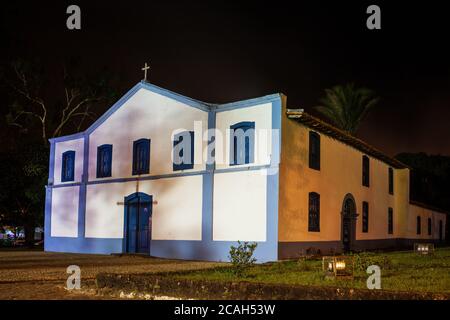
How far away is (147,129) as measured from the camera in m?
22.7

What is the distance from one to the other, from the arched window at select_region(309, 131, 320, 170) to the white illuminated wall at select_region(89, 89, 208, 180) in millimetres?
4004

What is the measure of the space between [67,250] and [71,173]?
11.8 feet

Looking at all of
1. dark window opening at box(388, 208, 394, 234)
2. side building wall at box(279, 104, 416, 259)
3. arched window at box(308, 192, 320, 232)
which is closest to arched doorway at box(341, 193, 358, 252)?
side building wall at box(279, 104, 416, 259)

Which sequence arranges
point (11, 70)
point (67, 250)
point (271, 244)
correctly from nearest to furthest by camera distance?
1. point (271, 244)
2. point (67, 250)
3. point (11, 70)

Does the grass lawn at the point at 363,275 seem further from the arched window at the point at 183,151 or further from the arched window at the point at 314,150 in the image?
the arched window at the point at 183,151

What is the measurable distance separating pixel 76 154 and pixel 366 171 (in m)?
13.9

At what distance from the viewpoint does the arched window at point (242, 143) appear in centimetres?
1919

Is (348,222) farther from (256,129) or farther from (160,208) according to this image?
(160,208)

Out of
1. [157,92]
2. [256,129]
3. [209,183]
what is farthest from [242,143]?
[157,92]

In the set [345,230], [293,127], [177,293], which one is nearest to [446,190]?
[345,230]

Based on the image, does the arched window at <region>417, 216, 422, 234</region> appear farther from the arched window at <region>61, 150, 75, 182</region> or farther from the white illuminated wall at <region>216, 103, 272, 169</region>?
the arched window at <region>61, 150, 75, 182</region>

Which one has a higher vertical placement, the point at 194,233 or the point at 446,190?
the point at 446,190

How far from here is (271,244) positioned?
18.0 m
